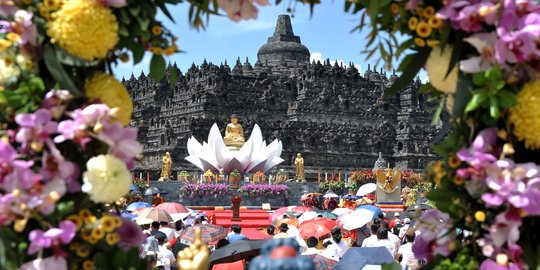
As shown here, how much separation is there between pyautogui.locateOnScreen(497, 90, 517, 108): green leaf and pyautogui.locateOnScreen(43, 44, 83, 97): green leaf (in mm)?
2033

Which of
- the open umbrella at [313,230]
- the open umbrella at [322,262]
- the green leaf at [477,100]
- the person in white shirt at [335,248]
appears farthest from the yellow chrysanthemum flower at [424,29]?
the open umbrella at [313,230]

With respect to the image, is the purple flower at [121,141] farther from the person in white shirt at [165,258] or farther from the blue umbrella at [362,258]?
the person in white shirt at [165,258]

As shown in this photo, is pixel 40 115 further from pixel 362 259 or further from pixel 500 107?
pixel 362 259

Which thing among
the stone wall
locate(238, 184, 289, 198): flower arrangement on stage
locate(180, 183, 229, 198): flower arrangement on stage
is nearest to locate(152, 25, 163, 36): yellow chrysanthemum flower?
the stone wall

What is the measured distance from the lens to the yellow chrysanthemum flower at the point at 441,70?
3.40 m

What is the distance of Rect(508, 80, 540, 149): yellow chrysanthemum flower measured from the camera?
309 centimetres


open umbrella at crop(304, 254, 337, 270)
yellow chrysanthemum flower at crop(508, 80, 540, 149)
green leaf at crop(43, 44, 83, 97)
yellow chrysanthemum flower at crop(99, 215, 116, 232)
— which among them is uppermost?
green leaf at crop(43, 44, 83, 97)

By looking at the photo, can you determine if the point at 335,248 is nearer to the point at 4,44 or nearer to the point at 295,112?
the point at 4,44

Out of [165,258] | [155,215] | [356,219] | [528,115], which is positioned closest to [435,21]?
[528,115]

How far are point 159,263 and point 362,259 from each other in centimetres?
279

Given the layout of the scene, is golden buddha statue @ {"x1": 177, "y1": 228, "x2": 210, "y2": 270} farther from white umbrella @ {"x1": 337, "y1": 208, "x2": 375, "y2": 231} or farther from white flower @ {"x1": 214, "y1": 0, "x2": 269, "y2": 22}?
white umbrella @ {"x1": 337, "y1": 208, "x2": 375, "y2": 231}

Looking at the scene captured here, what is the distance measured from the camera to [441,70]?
3.43 m

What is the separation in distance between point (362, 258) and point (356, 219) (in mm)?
4313

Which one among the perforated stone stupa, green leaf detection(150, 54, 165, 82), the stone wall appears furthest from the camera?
the perforated stone stupa
